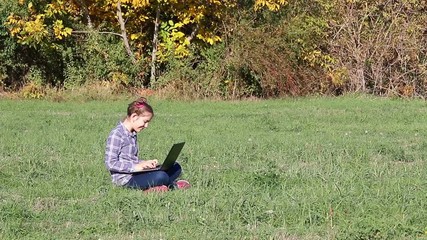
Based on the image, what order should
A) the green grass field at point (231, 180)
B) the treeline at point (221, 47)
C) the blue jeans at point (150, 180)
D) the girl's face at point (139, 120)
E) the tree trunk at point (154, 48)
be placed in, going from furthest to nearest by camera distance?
the tree trunk at point (154, 48) < the treeline at point (221, 47) < the girl's face at point (139, 120) < the blue jeans at point (150, 180) < the green grass field at point (231, 180)

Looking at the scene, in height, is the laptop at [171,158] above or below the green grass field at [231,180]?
above

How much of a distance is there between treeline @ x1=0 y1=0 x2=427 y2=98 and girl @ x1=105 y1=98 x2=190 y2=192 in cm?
1495

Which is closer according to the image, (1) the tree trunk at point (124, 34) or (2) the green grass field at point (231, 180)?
(2) the green grass field at point (231, 180)

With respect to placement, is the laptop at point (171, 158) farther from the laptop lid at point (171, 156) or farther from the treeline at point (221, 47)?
the treeline at point (221, 47)

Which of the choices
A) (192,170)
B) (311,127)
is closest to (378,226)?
(192,170)

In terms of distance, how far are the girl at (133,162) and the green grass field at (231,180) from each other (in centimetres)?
28

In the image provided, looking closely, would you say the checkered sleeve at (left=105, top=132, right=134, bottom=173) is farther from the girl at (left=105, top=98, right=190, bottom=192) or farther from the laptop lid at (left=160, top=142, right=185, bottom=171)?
the laptop lid at (left=160, top=142, right=185, bottom=171)

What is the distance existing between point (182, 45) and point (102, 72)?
261 centimetres

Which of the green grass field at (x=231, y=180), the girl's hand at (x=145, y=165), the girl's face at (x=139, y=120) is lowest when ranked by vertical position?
the green grass field at (x=231, y=180)

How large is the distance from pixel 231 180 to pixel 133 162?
3.92 ft

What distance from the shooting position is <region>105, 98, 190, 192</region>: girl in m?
9.24

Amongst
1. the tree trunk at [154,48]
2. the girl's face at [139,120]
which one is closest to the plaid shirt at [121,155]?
the girl's face at [139,120]

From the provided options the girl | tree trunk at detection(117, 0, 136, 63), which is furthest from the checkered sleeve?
tree trunk at detection(117, 0, 136, 63)

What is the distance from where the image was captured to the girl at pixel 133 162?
30.3 ft
